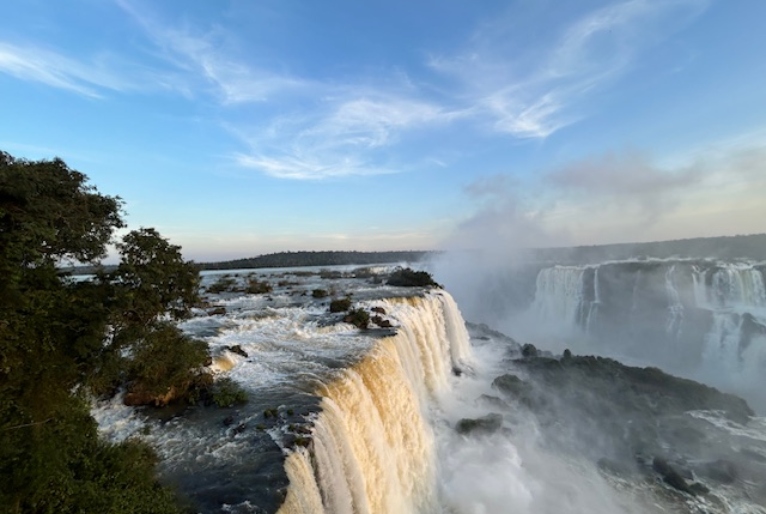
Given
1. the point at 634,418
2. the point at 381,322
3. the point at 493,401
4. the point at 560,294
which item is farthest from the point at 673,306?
the point at 381,322

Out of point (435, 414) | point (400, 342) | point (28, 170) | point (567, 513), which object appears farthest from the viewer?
point (435, 414)

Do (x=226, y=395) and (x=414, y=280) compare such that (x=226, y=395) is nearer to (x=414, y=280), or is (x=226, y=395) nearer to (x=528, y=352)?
(x=528, y=352)

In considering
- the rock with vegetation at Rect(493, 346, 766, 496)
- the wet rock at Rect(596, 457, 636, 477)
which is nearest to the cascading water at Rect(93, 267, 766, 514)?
the wet rock at Rect(596, 457, 636, 477)

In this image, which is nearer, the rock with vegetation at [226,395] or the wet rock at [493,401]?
the rock with vegetation at [226,395]

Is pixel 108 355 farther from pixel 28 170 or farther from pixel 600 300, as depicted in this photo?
pixel 600 300

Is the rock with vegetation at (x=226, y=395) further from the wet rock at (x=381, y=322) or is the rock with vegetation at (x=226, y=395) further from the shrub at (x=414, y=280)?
the shrub at (x=414, y=280)

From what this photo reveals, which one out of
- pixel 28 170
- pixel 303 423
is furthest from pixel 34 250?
pixel 303 423

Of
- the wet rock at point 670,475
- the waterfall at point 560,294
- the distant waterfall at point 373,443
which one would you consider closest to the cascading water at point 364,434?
the distant waterfall at point 373,443
